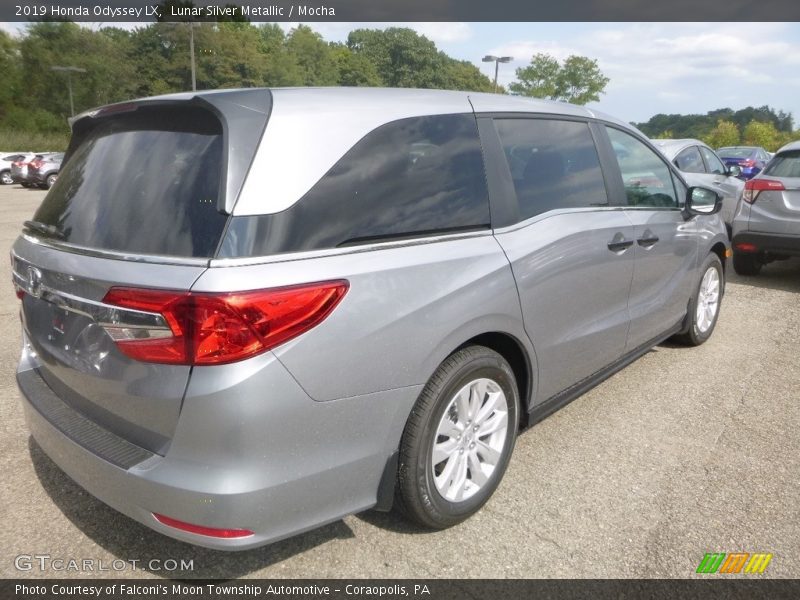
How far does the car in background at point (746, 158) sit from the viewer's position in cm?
1733

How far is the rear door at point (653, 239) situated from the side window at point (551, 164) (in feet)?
0.89

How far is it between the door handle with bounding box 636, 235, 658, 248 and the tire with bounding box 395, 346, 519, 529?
1456 millimetres

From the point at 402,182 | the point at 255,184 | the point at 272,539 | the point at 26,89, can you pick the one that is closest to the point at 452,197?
the point at 402,182

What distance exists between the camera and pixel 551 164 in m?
3.19

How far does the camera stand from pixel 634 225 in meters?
3.69

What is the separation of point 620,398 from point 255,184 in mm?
2892

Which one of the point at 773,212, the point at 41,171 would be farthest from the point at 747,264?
the point at 41,171

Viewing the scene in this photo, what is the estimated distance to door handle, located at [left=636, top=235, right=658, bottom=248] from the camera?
3.73 metres

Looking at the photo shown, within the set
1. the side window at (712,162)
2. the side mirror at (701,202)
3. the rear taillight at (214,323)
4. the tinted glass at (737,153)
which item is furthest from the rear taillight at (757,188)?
the tinted glass at (737,153)

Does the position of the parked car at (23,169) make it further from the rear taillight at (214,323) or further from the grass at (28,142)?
the rear taillight at (214,323)

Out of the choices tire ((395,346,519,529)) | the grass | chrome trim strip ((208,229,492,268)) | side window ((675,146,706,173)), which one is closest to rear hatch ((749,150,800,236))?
side window ((675,146,706,173))

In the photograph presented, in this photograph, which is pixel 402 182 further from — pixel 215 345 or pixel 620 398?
pixel 620 398

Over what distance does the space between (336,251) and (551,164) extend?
1.55 meters

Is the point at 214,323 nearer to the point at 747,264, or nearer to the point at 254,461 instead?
the point at 254,461
